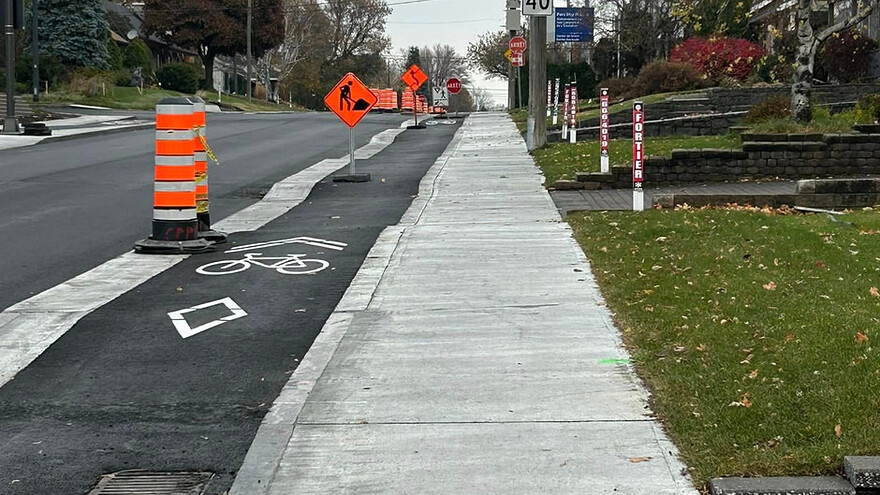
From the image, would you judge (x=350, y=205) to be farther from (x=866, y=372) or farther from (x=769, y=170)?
(x=866, y=372)

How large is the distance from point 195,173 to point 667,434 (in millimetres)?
7827

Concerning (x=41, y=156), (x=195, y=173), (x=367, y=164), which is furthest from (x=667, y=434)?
(x=41, y=156)

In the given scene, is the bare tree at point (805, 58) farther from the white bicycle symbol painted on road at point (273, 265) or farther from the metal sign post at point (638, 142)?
the white bicycle symbol painted on road at point (273, 265)

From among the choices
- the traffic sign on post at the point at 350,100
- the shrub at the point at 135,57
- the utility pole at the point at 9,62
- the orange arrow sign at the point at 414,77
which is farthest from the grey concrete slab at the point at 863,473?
the shrub at the point at 135,57

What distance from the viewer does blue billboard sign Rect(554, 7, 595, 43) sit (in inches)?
1969

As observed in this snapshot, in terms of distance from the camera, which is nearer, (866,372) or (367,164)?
(866,372)

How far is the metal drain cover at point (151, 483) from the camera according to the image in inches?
192

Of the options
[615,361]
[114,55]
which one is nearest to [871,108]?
[615,361]

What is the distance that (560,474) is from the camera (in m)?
4.87

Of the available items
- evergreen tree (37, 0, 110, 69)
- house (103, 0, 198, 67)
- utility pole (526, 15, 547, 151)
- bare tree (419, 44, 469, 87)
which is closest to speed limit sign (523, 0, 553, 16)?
utility pole (526, 15, 547, 151)

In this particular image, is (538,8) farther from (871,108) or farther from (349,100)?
(871,108)

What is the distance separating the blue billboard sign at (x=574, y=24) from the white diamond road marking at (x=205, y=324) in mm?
42789

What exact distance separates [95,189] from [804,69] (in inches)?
497

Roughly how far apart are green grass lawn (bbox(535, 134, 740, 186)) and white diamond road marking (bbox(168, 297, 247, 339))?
9.50 metres
